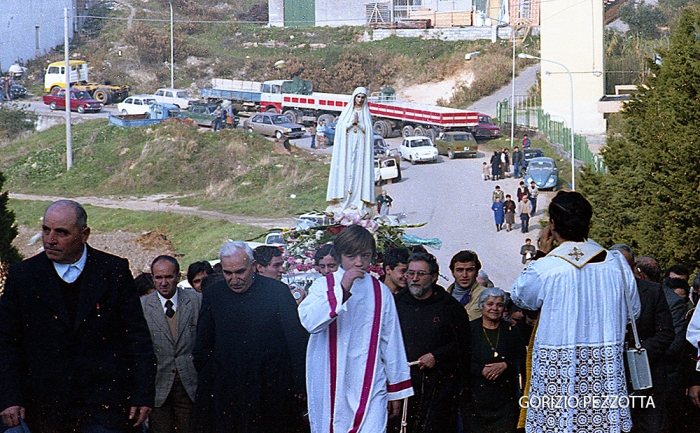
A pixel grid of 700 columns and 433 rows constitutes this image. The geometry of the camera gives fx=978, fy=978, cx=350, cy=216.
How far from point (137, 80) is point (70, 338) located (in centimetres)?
6634

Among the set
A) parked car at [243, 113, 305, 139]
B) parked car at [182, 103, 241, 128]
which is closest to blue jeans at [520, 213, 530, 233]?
parked car at [243, 113, 305, 139]

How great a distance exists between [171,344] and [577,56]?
4994 centimetres

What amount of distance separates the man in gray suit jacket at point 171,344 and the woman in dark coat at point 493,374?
2053 mm

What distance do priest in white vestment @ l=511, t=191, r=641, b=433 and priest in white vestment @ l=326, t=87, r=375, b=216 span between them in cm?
788

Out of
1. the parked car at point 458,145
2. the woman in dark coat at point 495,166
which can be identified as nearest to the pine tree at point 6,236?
the woman in dark coat at point 495,166

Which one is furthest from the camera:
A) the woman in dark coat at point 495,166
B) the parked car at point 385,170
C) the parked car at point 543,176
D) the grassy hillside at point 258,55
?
the grassy hillside at point 258,55

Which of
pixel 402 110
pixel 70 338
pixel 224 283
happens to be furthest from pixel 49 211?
pixel 402 110

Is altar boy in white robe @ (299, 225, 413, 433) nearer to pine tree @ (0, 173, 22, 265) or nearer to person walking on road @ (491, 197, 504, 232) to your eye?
pine tree @ (0, 173, 22, 265)

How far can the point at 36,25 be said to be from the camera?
67812 mm

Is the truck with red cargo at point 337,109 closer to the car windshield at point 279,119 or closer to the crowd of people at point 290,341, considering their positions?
the car windshield at point 279,119

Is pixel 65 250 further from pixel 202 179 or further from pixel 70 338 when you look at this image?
pixel 202 179

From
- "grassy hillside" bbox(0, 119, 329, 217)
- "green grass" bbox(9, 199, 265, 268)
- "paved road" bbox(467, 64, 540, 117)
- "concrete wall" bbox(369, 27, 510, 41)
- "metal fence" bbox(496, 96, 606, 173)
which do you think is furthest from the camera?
"concrete wall" bbox(369, 27, 510, 41)

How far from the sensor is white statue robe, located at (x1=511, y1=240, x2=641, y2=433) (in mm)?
4969

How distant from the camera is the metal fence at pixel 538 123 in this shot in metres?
44.7
